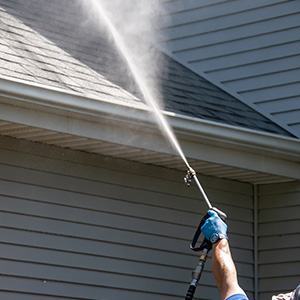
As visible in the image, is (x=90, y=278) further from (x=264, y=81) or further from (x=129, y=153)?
(x=264, y=81)

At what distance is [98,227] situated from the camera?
251 inches

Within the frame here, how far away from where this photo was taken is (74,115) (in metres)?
5.80

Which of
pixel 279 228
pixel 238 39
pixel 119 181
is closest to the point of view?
pixel 119 181

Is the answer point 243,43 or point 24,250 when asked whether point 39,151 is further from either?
point 243,43

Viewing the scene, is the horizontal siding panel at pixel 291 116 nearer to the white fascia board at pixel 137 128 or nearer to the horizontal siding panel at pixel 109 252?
the white fascia board at pixel 137 128

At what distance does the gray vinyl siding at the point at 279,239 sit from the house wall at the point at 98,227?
185mm

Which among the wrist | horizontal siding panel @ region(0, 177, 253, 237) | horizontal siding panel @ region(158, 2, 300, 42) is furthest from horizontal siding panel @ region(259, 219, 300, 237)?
the wrist

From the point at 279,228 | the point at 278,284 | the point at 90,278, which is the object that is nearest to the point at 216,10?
the point at 279,228

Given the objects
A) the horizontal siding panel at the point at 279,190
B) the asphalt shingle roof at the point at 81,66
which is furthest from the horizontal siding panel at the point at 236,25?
Result: the horizontal siding panel at the point at 279,190

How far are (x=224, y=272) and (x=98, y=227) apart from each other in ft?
11.2

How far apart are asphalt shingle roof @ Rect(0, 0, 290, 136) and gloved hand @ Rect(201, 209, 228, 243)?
8.75ft

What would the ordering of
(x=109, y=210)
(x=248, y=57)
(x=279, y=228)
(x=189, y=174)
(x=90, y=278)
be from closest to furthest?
(x=189, y=174) → (x=90, y=278) → (x=109, y=210) → (x=279, y=228) → (x=248, y=57)

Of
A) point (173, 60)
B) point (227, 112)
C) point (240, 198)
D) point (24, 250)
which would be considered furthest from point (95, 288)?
point (173, 60)

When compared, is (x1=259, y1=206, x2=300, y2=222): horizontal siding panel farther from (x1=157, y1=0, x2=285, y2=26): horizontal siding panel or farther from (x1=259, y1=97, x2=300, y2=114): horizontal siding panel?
(x1=157, y1=0, x2=285, y2=26): horizontal siding panel
